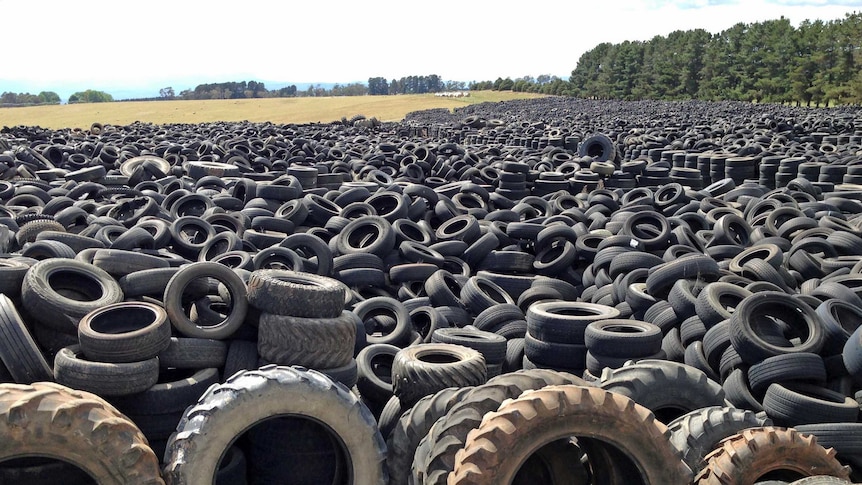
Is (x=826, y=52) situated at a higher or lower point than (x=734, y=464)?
higher

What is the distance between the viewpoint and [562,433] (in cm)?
400

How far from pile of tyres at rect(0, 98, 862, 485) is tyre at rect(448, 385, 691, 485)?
13mm

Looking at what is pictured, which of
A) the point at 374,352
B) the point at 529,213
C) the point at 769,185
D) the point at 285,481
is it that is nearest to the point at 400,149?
the point at 529,213

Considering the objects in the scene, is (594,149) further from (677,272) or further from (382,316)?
(382,316)

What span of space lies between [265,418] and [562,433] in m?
2.05

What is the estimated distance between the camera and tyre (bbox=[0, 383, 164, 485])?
376 cm

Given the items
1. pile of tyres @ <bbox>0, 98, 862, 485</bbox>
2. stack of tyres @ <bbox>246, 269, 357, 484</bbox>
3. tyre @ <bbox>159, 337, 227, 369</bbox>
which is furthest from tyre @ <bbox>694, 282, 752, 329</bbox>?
tyre @ <bbox>159, 337, 227, 369</bbox>

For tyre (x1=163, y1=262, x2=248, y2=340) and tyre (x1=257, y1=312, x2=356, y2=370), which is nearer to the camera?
tyre (x1=257, y1=312, x2=356, y2=370)

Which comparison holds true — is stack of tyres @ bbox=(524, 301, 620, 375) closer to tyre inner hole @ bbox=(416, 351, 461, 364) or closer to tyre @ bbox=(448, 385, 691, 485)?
tyre inner hole @ bbox=(416, 351, 461, 364)

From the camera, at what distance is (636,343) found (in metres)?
6.62

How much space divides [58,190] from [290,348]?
11608 mm

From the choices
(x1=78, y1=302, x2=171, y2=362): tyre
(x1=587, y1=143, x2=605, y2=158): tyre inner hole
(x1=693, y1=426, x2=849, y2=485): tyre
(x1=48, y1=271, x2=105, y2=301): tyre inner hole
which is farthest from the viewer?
(x1=587, y1=143, x2=605, y2=158): tyre inner hole

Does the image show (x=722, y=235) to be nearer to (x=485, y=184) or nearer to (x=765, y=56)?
(x=485, y=184)

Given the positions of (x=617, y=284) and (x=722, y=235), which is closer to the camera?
(x=617, y=284)
